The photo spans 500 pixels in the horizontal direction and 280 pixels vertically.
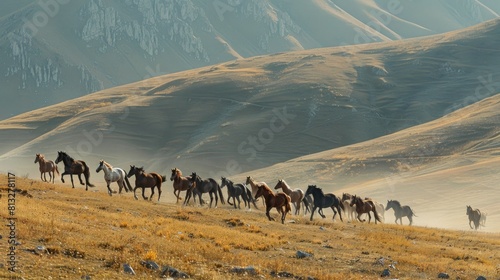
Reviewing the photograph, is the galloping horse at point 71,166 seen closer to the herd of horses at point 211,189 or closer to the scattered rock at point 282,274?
the herd of horses at point 211,189

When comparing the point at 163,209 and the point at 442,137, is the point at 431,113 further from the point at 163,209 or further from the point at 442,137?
the point at 163,209

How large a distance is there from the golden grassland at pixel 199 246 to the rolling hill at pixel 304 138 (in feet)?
116

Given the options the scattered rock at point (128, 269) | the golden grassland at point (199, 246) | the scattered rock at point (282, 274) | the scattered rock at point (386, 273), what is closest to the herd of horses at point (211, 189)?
the golden grassland at point (199, 246)

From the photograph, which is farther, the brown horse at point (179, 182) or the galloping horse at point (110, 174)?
the brown horse at point (179, 182)

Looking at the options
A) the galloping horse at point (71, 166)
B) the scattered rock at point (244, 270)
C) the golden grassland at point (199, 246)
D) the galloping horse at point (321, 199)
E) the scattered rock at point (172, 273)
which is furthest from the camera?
the galloping horse at point (321, 199)

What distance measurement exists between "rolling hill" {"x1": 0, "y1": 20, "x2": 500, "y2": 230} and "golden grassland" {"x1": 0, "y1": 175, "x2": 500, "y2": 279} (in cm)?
3533

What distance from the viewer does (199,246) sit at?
21.9m

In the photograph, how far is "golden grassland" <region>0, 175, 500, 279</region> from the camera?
17.8m

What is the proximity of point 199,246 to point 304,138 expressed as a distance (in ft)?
462

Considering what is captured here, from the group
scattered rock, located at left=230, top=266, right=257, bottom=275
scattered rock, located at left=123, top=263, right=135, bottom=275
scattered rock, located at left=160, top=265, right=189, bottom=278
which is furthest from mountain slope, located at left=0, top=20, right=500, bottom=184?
scattered rock, located at left=123, top=263, right=135, bottom=275

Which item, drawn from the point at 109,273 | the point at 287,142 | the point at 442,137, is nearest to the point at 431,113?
the point at 287,142

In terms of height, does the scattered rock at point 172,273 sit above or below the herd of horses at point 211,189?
below

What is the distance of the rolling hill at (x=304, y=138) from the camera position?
300ft

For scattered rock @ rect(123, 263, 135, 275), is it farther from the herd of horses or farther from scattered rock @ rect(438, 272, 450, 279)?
the herd of horses
